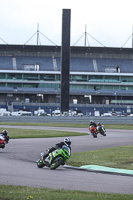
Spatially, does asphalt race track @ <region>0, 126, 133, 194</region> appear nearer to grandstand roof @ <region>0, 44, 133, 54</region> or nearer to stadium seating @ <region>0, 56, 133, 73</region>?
stadium seating @ <region>0, 56, 133, 73</region>

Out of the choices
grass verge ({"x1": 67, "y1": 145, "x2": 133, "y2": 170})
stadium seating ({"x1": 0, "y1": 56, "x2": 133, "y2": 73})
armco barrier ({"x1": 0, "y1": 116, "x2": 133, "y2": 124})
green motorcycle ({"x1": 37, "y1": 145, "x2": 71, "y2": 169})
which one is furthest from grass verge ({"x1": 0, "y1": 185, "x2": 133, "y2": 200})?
stadium seating ({"x1": 0, "y1": 56, "x2": 133, "y2": 73})

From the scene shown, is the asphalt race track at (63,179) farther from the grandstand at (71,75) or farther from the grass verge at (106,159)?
the grandstand at (71,75)

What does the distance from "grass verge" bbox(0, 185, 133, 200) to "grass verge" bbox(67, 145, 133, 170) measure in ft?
22.1

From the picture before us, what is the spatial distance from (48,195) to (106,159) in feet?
34.5

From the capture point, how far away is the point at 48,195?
446 inches

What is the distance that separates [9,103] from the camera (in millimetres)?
109062

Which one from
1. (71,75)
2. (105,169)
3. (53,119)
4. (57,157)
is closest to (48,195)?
(57,157)

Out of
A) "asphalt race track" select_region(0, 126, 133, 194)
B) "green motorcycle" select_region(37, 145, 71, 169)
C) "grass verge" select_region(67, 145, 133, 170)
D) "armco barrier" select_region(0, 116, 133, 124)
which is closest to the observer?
"asphalt race track" select_region(0, 126, 133, 194)

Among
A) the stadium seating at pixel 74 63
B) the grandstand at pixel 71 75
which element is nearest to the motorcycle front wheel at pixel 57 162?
the grandstand at pixel 71 75

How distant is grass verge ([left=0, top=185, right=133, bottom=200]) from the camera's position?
1104 cm

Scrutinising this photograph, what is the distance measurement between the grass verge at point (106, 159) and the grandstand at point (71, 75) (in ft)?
295

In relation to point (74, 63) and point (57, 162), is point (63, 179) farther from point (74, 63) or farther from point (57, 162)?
point (74, 63)

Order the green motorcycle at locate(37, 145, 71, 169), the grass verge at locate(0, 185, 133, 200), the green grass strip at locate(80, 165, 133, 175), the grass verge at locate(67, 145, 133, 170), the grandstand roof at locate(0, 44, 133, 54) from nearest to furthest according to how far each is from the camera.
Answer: the grass verge at locate(0, 185, 133, 200) < the green grass strip at locate(80, 165, 133, 175) < the green motorcycle at locate(37, 145, 71, 169) < the grass verge at locate(67, 145, 133, 170) < the grandstand roof at locate(0, 44, 133, 54)

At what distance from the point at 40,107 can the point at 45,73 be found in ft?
41.7
